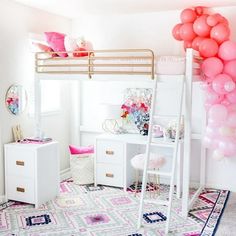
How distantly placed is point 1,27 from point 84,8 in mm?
1115

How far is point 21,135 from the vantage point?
428cm

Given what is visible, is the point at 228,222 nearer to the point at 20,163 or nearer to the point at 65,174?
the point at 20,163

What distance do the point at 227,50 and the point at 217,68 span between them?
0.68ft

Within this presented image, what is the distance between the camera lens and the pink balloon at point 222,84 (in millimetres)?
3709

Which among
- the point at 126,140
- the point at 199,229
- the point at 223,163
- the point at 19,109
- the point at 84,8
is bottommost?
the point at 199,229

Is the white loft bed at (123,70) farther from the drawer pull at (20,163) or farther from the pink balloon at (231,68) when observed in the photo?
the drawer pull at (20,163)

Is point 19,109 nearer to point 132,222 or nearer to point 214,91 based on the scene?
point 132,222

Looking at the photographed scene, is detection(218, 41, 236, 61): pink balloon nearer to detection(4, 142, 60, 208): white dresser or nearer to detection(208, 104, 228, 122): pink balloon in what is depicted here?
detection(208, 104, 228, 122): pink balloon

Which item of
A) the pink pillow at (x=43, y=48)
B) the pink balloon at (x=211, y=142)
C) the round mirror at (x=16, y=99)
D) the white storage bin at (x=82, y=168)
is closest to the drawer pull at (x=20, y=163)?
the round mirror at (x=16, y=99)

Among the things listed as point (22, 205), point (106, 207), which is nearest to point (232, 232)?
point (106, 207)

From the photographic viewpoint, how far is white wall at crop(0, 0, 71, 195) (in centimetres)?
401

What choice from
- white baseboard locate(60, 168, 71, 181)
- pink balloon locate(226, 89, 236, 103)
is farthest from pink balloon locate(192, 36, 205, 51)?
white baseboard locate(60, 168, 71, 181)

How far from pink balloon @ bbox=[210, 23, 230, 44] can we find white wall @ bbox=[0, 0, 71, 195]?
217 cm

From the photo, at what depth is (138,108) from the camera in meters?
4.83
